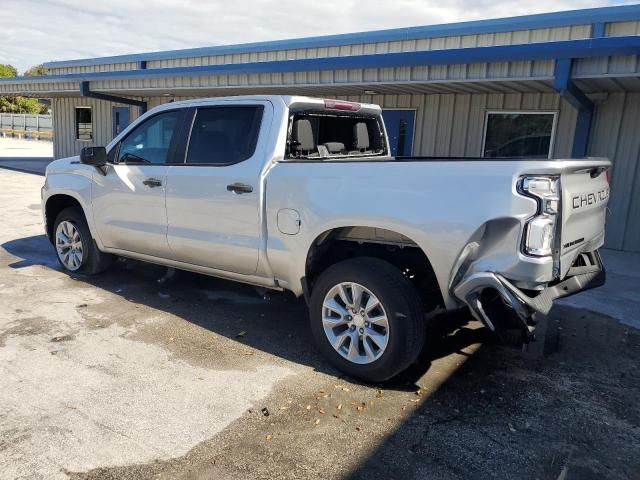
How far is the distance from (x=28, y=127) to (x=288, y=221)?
44.2m

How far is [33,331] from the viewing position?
4.56 meters

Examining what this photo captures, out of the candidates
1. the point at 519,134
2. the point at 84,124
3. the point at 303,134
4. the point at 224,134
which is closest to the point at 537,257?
the point at 303,134

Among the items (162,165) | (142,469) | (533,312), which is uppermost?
(162,165)

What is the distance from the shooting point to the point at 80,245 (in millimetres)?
6074

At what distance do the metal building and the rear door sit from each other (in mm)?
4806

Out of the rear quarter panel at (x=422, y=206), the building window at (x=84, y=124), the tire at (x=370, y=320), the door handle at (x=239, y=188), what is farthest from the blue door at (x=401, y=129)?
the building window at (x=84, y=124)

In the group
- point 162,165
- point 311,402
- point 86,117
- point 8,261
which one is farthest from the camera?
point 86,117

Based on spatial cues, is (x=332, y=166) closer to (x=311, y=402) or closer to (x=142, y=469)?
(x=311, y=402)

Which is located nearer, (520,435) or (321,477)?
(321,477)

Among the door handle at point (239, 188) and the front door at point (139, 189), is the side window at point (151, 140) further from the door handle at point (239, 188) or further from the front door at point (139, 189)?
the door handle at point (239, 188)

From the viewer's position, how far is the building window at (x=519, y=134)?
973cm

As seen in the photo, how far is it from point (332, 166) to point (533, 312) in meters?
1.65

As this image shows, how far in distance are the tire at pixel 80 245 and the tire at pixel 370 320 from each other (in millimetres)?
3060

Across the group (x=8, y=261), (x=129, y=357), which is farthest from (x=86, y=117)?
(x=129, y=357)
